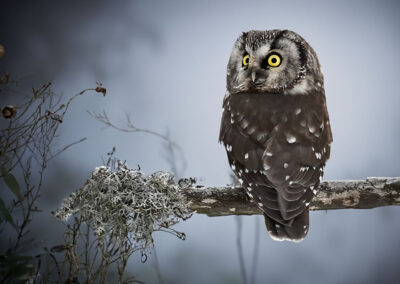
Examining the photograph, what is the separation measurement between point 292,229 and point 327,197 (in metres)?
0.33

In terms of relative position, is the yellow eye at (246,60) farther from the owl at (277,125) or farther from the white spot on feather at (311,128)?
the white spot on feather at (311,128)

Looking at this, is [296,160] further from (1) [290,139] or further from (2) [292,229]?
(2) [292,229]

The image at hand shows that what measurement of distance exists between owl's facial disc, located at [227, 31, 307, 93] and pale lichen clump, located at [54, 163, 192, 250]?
61cm

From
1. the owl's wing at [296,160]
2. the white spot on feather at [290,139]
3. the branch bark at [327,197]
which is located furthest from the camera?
the branch bark at [327,197]

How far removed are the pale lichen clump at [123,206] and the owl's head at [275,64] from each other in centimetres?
60

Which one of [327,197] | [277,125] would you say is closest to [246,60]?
[277,125]

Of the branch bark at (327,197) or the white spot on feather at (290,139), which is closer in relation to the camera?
the white spot on feather at (290,139)

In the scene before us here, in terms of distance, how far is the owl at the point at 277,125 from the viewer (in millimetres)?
1518

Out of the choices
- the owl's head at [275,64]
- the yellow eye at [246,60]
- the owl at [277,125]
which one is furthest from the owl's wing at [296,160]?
the yellow eye at [246,60]

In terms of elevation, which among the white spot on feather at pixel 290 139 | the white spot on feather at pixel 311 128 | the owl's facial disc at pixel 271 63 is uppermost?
the owl's facial disc at pixel 271 63

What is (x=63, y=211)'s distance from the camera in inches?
62.8

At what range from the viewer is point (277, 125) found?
1.65m

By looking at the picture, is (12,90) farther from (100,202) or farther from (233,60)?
(233,60)

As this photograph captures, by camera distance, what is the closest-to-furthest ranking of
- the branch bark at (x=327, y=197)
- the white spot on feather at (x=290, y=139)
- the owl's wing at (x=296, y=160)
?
the owl's wing at (x=296, y=160), the white spot on feather at (x=290, y=139), the branch bark at (x=327, y=197)
